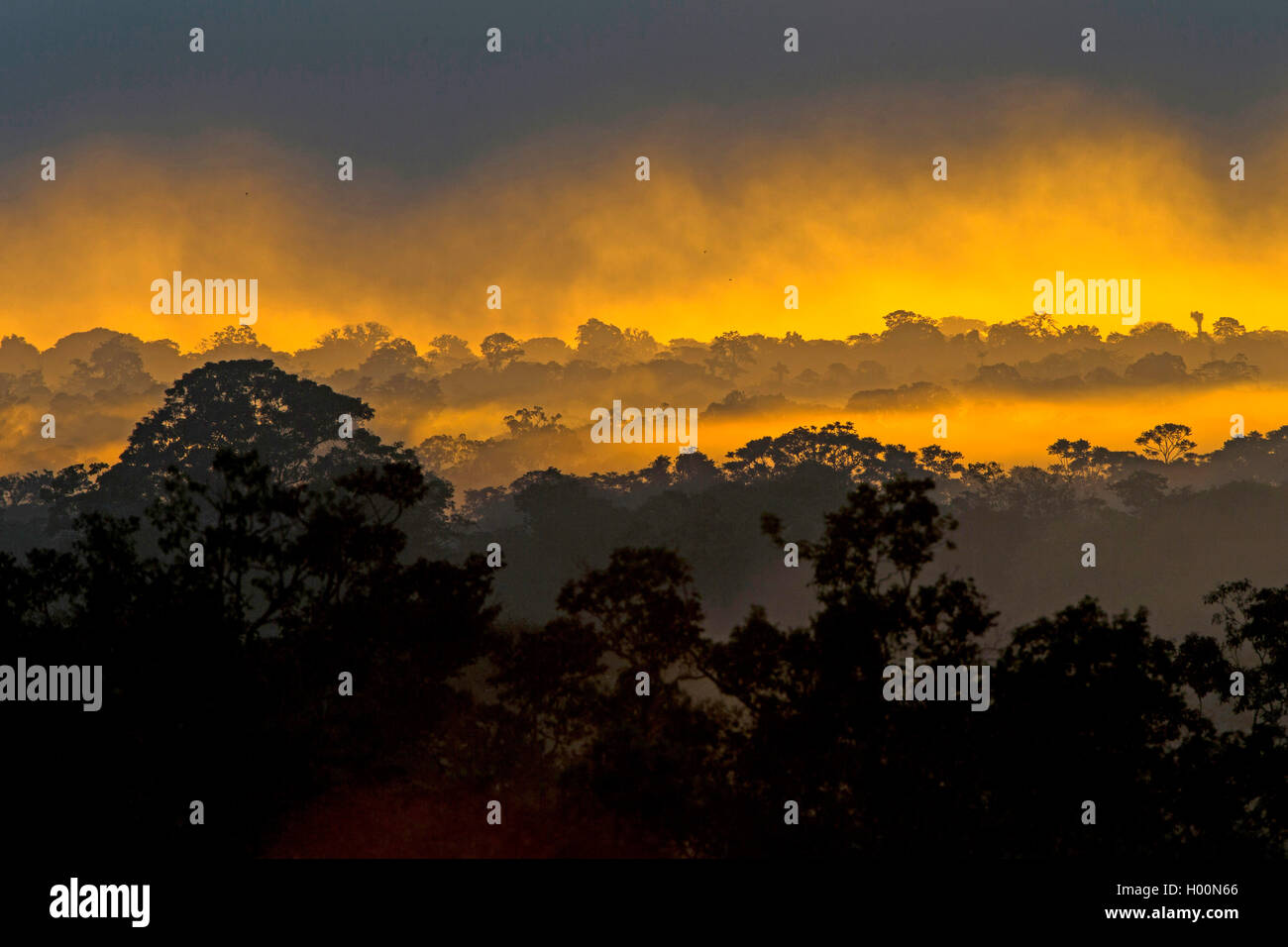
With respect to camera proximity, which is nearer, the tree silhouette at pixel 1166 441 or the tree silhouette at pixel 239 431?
the tree silhouette at pixel 239 431

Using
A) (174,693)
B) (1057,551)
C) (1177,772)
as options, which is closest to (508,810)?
(174,693)

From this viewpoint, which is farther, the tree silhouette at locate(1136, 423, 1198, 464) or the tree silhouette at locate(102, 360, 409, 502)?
the tree silhouette at locate(1136, 423, 1198, 464)

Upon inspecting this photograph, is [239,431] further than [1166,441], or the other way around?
[1166,441]

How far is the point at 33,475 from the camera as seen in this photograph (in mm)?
139375

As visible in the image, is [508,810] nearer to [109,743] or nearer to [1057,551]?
[109,743]
